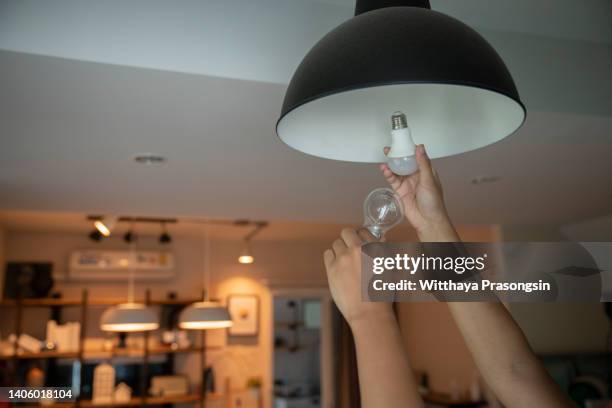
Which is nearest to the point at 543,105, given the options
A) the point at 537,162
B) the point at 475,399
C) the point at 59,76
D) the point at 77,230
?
the point at 537,162

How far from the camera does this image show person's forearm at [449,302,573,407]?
0.72 metres

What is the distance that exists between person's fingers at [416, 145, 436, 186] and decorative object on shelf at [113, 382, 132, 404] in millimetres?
4847

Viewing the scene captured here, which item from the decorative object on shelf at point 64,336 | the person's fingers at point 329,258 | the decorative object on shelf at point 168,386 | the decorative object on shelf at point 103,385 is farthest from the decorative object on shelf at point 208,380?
the person's fingers at point 329,258

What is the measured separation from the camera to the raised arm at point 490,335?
0.72m

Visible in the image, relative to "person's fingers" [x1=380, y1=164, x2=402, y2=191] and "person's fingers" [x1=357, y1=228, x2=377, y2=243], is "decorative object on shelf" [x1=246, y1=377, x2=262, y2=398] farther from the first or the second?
"person's fingers" [x1=357, y1=228, x2=377, y2=243]

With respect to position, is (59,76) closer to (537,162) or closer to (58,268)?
(537,162)

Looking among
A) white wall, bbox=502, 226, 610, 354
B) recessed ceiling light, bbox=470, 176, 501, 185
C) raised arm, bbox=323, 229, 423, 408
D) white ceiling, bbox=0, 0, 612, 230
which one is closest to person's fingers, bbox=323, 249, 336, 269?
raised arm, bbox=323, 229, 423, 408

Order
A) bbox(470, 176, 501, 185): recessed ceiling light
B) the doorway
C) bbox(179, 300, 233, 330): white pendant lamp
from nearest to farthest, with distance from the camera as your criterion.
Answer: bbox(470, 176, 501, 185): recessed ceiling light, bbox(179, 300, 233, 330): white pendant lamp, the doorway

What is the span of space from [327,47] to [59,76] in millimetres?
972

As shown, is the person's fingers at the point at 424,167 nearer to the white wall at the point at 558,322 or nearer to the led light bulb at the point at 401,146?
the led light bulb at the point at 401,146

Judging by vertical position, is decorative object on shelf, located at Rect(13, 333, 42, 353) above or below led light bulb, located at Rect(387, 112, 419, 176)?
below

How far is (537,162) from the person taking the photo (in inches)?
88.2

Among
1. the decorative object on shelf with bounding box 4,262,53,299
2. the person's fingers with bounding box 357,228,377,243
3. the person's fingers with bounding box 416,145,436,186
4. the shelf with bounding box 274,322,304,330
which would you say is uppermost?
the decorative object on shelf with bounding box 4,262,53,299

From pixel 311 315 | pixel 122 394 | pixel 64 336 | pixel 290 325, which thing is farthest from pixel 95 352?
pixel 311 315
